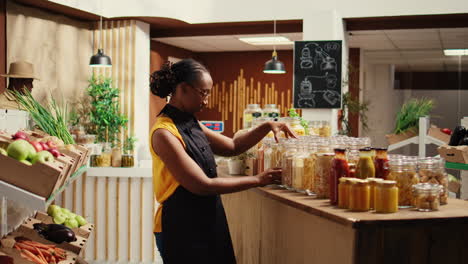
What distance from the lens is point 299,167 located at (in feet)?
8.33

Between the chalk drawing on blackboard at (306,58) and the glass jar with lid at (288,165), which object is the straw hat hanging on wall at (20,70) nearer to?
the chalk drawing on blackboard at (306,58)

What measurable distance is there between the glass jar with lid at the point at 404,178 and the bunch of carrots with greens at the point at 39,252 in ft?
5.50

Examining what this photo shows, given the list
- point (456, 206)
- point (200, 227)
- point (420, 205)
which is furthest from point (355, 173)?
point (200, 227)

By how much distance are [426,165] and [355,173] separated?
289 mm

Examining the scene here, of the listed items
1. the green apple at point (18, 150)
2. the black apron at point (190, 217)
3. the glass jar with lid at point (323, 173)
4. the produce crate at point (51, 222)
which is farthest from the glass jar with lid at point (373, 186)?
the produce crate at point (51, 222)

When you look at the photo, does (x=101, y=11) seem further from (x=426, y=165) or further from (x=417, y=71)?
(x=426, y=165)

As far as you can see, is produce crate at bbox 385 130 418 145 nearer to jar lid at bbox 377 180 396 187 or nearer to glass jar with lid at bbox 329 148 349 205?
glass jar with lid at bbox 329 148 349 205

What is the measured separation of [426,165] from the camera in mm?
2268

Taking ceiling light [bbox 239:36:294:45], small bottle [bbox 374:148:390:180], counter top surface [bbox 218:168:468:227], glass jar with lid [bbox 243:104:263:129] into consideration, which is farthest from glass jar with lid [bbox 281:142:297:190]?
ceiling light [bbox 239:36:294:45]

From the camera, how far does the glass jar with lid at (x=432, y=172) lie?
89.4 inches

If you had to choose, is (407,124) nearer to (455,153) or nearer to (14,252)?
(455,153)

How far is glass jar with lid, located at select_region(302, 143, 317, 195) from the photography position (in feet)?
8.14

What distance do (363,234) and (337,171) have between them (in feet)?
1.14

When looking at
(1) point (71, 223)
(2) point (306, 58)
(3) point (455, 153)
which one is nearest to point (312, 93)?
(2) point (306, 58)
